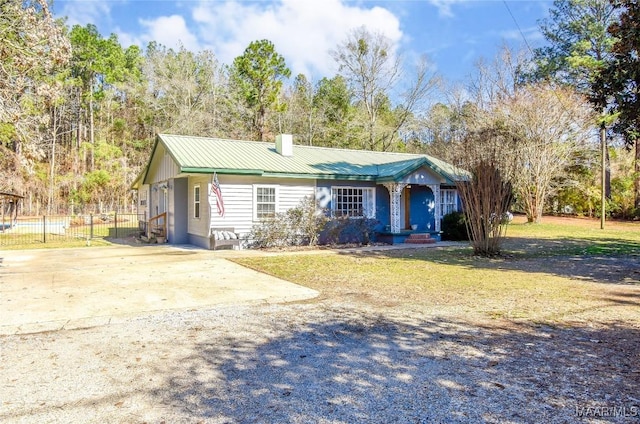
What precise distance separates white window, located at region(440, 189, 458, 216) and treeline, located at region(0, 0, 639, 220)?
222 inches

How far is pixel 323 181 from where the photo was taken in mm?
16656

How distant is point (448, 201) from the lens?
19.5m

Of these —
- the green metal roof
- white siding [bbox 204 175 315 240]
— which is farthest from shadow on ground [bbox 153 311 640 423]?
white siding [bbox 204 175 315 240]

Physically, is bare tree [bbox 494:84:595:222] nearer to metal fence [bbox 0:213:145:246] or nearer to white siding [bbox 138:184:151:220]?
white siding [bbox 138:184:151:220]

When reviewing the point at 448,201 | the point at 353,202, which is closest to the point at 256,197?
the point at 353,202

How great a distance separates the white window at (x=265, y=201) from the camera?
1523 centimetres

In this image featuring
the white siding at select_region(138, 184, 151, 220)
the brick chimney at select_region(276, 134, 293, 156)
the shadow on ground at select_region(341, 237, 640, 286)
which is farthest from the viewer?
the white siding at select_region(138, 184, 151, 220)

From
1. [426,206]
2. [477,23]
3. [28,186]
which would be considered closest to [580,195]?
[426,206]

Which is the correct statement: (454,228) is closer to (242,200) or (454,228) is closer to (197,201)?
(242,200)

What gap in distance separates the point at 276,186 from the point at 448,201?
8512 mm

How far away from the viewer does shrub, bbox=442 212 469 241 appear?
1775 cm

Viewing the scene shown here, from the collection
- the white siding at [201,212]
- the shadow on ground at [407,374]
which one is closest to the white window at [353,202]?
the white siding at [201,212]

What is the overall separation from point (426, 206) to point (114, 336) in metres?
15.7

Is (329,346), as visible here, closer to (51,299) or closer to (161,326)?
(161,326)
